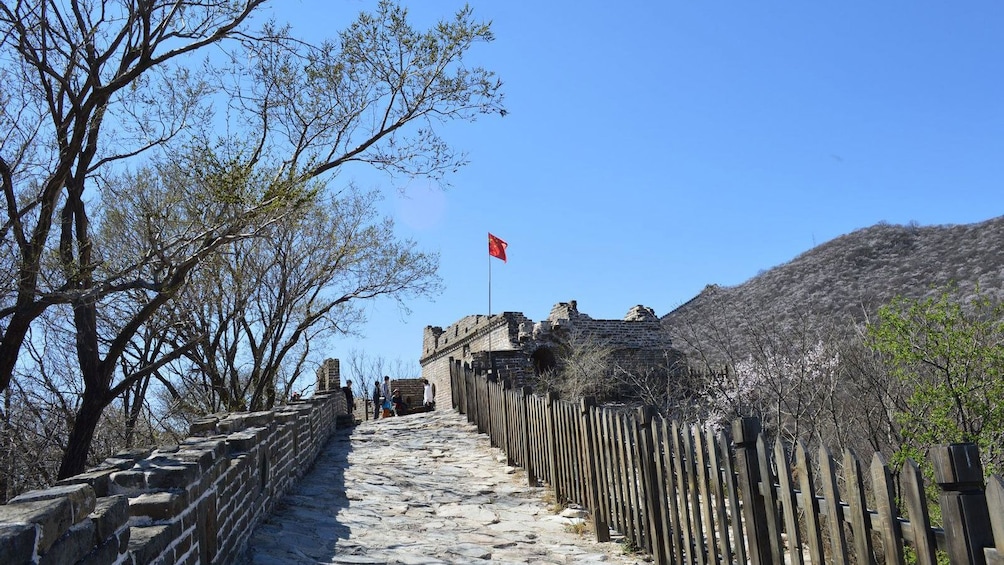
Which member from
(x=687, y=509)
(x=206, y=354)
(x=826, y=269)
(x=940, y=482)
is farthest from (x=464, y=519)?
(x=826, y=269)

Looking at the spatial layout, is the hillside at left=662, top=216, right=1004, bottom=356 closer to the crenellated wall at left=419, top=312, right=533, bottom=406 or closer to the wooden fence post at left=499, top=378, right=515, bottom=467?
the crenellated wall at left=419, top=312, right=533, bottom=406

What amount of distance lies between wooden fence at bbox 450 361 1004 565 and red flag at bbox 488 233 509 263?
59.1ft

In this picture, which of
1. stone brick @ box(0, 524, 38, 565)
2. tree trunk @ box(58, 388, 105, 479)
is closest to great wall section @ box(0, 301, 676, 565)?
stone brick @ box(0, 524, 38, 565)

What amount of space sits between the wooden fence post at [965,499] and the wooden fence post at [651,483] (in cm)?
261

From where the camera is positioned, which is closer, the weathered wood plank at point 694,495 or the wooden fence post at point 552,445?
the weathered wood plank at point 694,495

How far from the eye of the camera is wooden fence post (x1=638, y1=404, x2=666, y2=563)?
16.4ft

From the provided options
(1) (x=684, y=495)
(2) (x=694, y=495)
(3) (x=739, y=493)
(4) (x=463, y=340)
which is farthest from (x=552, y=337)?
(3) (x=739, y=493)

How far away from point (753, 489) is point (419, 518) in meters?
4.31

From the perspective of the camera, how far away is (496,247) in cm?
2688

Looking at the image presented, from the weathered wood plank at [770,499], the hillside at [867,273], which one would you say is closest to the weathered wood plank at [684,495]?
the weathered wood plank at [770,499]

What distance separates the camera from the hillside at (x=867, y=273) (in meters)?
29.9

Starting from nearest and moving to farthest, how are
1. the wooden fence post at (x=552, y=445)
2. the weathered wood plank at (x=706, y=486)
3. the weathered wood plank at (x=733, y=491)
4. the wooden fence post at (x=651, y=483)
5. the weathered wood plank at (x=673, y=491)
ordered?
1. the weathered wood plank at (x=733, y=491)
2. the weathered wood plank at (x=706, y=486)
3. the weathered wood plank at (x=673, y=491)
4. the wooden fence post at (x=651, y=483)
5. the wooden fence post at (x=552, y=445)

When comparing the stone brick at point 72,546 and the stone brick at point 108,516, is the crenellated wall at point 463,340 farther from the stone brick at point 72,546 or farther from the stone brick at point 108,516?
the stone brick at point 72,546

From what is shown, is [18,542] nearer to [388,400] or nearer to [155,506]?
[155,506]
